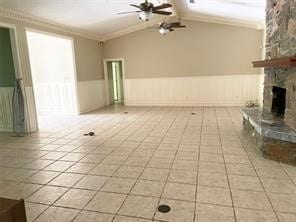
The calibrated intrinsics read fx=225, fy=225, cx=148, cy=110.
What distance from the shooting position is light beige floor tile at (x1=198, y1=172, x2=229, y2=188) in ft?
8.57

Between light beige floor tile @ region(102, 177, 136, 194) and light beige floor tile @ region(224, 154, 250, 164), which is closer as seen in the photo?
light beige floor tile @ region(102, 177, 136, 194)

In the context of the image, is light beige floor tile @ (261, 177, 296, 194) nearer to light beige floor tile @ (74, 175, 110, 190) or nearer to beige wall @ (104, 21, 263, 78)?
light beige floor tile @ (74, 175, 110, 190)

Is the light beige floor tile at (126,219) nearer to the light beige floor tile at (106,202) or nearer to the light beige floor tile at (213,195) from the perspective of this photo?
the light beige floor tile at (106,202)

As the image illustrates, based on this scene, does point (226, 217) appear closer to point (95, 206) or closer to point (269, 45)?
point (95, 206)

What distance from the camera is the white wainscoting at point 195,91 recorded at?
7.92 metres

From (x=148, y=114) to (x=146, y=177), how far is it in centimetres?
425

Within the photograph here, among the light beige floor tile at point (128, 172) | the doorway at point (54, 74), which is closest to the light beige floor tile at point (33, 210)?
the light beige floor tile at point (128, 172)

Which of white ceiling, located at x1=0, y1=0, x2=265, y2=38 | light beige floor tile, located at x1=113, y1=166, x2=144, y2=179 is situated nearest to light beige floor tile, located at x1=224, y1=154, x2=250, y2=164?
light beige floor tile, located at x1=113, y1=166, x2=144, y2=179

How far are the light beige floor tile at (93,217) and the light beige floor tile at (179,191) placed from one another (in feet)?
2.07

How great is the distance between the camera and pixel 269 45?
4.48m

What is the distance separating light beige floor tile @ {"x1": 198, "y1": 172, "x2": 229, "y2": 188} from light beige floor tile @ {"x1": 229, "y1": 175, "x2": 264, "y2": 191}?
0.08 metres

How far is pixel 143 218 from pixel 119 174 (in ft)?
3.17

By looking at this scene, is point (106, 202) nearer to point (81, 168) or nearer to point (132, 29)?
point (81, 168)

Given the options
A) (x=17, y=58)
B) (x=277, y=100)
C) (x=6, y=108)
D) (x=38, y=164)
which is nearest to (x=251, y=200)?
(x=277, y=100)
